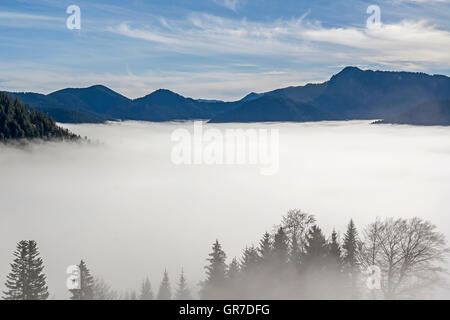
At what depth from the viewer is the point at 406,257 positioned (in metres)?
38.2

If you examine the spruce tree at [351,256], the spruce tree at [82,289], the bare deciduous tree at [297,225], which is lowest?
the spruce tree at [82,289]

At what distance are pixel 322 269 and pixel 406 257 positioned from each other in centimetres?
995

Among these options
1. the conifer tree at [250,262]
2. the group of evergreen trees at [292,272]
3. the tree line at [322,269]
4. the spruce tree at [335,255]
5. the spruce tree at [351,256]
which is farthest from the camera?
the conifer tree at [250,262]

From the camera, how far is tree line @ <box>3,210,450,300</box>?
3497 cm

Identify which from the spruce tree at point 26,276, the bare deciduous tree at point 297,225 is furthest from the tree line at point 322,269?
the bare deciduous tree at point 297,225

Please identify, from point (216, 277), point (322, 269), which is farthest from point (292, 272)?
point (216, 277)

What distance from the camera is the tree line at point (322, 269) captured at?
3497 centimetres

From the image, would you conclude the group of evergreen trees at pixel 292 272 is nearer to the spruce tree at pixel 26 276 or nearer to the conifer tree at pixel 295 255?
the conifer tree at pixel 295 255

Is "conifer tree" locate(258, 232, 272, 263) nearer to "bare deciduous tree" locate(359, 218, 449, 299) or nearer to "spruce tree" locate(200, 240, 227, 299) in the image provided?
"spruce tree" locate(200, 240, 227, 299)

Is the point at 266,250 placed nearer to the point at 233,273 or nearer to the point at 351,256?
the point at 233,273

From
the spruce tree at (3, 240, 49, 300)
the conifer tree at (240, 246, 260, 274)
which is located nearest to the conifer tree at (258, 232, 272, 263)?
the conifer tree at (240, 246, 260, 274)
